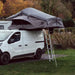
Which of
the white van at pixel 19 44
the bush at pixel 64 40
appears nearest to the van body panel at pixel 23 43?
the white van at pixel 19 44

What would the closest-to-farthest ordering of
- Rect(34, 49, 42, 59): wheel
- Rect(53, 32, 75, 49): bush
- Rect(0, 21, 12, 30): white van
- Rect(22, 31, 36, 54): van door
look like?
Rect(22, 31, 36, 54): van door, Rect(34, 49, 42, 59): wheel, Rect(0, 21, 12, 30): white van, Rect(53, 32, 75, 49): bush

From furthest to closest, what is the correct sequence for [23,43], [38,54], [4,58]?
[38,54], [23,43], [4,58]

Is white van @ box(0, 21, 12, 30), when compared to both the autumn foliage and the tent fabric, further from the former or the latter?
the autumn foliage

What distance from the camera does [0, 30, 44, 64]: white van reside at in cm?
1324

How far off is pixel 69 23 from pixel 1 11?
13435 millimetres

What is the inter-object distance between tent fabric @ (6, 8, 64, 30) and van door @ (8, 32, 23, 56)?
0.87m

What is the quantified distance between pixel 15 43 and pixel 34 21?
5.77 feet

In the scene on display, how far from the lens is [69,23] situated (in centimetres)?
4688

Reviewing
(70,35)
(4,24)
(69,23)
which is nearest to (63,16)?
(69,23)

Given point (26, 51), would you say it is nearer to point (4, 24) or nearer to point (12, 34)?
point (12, 34)

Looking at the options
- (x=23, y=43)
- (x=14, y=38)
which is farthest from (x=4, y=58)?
(x=23, y=43)

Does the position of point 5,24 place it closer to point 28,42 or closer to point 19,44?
point 28,42

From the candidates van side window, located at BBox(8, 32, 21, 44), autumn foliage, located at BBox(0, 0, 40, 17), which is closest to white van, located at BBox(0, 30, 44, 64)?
van side window, located at BBox(8, 32, 21, 44)

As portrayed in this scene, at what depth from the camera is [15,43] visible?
1391 centimetres
